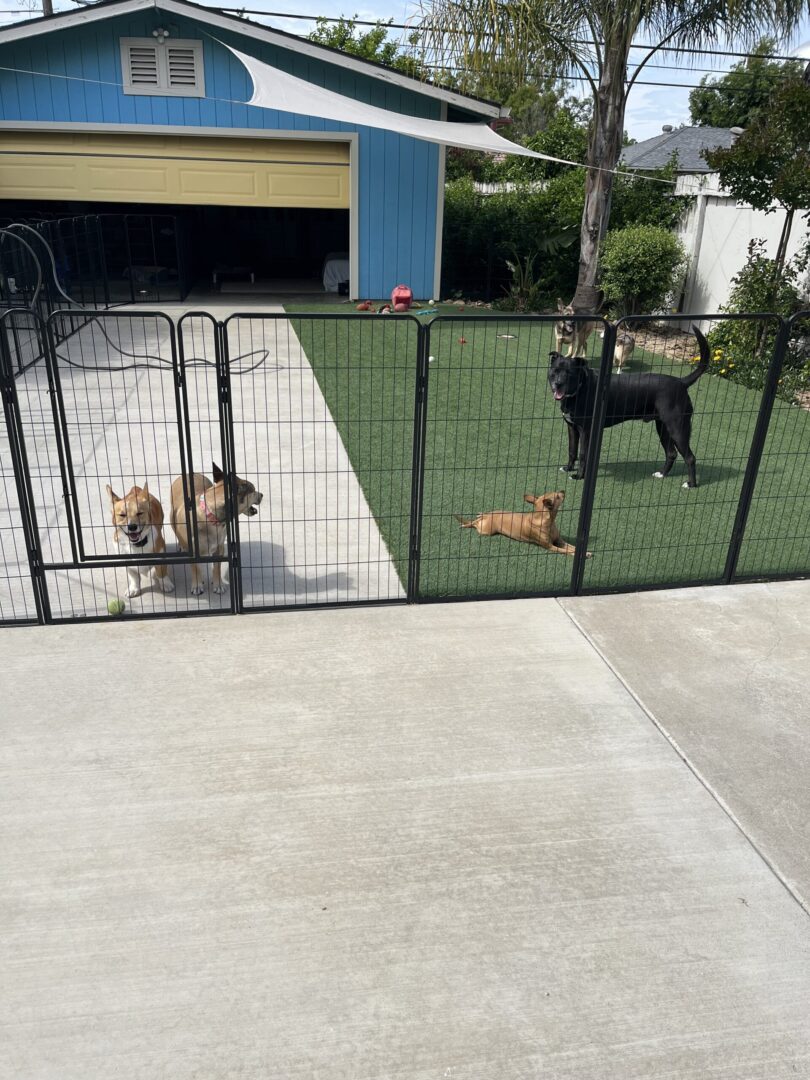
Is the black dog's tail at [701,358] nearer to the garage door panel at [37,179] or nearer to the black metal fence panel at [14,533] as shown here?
the black metal fence panel at [14,533]

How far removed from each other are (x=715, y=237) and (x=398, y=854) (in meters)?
13.9

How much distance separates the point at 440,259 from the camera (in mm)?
17109

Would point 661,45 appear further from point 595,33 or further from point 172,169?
point 172,169

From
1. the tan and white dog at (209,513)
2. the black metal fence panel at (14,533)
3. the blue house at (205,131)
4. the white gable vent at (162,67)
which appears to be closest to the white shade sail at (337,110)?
the blue house at (205,131)

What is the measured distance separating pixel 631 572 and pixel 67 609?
11.6 feet

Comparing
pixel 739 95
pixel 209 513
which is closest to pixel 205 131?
pixel 209 513

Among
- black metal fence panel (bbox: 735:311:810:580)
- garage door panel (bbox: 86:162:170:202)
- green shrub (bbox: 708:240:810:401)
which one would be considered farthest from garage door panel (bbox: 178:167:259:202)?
black metal fence panel (bbox: 735:311:810:580)

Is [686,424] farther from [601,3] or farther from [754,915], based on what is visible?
[601,3]

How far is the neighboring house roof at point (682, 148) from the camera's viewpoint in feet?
62.2

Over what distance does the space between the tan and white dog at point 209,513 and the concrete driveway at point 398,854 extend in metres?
0.42

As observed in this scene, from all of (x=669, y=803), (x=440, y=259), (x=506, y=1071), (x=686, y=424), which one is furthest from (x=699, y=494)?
(x=440, y=259)

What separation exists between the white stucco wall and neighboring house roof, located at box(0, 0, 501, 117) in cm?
493

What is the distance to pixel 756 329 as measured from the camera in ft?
35.9

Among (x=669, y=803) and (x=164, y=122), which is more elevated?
(x=164, y=122)
